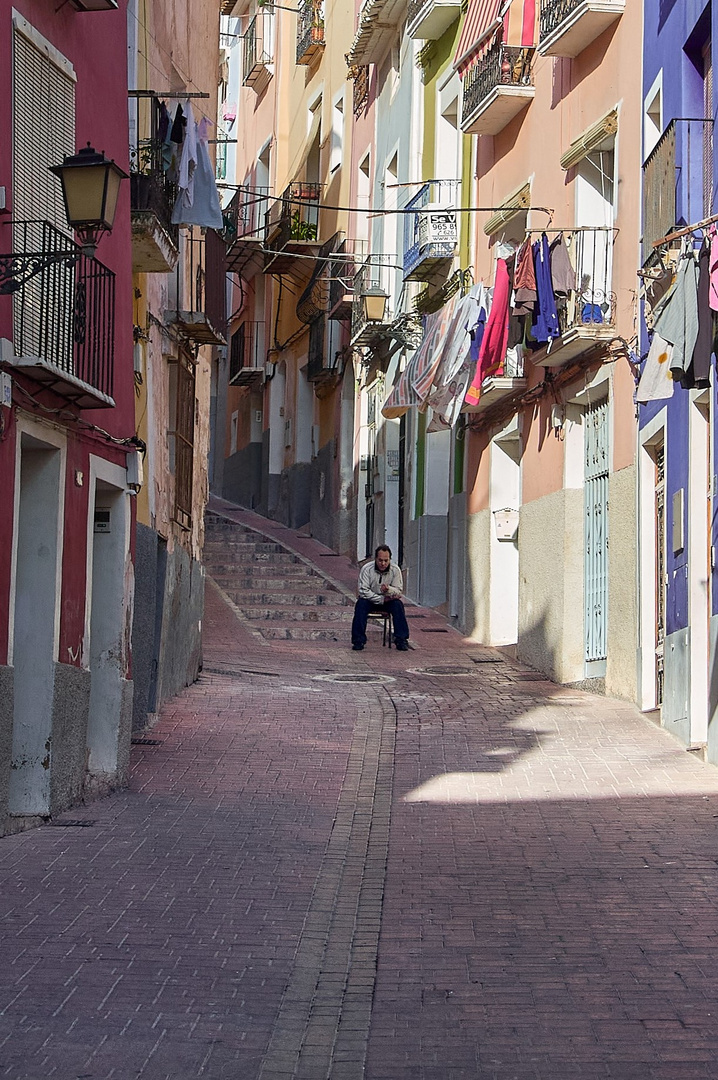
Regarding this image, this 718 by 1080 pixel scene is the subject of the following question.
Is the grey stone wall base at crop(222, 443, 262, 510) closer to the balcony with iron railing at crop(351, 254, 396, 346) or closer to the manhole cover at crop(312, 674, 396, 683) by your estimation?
the balcony with iron railing at crop(351, 254, 396, 346)

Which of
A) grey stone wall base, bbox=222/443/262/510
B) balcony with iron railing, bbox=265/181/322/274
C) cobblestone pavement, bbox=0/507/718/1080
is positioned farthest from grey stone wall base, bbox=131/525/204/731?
grey stone wall base, bbox=222/443/262/510

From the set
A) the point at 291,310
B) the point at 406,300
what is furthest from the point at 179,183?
the point at 291,310

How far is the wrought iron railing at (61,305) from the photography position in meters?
9.12

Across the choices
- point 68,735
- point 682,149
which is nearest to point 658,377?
point 682,149

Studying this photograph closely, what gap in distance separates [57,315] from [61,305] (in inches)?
7.1

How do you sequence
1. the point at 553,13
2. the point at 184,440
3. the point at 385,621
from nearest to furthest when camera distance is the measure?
the point at 184,440 < the point at 553,13 < the point at 385,621

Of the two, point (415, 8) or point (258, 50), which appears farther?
point (258, 50)

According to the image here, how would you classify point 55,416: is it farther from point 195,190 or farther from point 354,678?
point 354,678

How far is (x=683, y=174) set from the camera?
41.9 ft

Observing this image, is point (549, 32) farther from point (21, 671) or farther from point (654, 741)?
point (21, 671)

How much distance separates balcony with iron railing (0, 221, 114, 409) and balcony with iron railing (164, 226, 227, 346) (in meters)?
4.72

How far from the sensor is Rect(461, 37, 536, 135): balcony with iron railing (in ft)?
61.5

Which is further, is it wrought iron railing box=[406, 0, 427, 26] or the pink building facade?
wrought iron railing box=[406, 0, 427, 26]

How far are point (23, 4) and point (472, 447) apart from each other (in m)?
12.9
